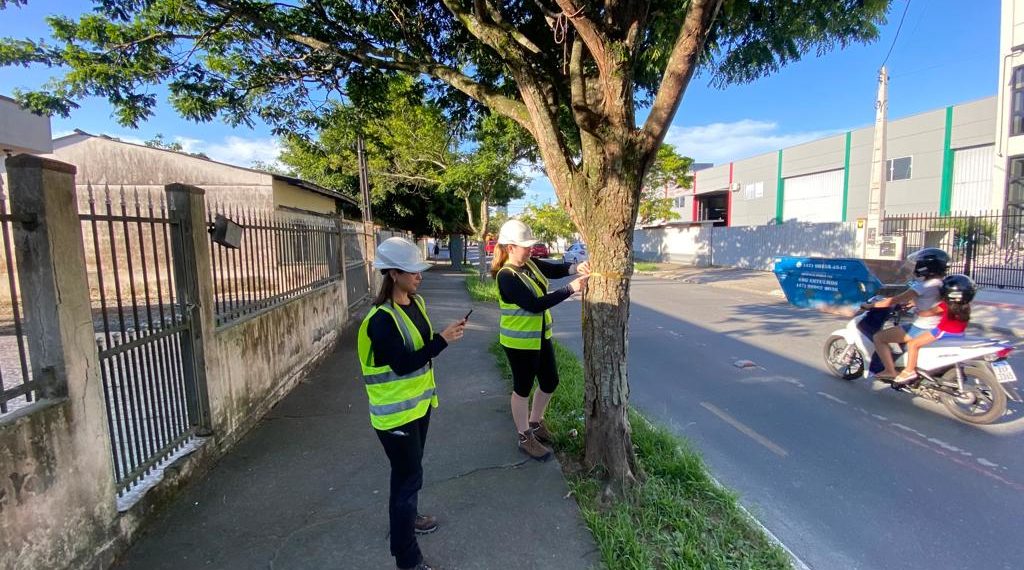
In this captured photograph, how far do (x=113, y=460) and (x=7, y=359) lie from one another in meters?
5.93

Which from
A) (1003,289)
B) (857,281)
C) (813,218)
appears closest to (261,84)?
(857,281)

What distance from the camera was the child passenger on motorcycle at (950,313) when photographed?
15.6 ft

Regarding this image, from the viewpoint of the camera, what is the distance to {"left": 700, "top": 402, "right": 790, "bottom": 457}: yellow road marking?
4.06m

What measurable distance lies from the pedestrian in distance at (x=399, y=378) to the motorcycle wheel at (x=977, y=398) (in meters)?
4.80

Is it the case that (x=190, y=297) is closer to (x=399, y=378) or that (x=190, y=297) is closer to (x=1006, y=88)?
(x=399, y=378)

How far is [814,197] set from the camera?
117ft

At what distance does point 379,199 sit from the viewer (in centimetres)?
2245

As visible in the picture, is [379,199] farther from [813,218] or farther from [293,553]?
[813,218]

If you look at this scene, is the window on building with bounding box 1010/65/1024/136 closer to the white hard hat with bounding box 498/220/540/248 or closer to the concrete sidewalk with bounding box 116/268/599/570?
the concrete sidewalk with bounding box 116/268/599/570

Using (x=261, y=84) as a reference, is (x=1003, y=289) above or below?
below

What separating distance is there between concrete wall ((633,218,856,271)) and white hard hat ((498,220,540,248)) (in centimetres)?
1181

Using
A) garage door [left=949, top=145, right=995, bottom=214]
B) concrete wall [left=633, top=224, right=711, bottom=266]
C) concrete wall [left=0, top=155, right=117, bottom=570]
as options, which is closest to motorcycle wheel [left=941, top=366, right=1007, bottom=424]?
concrete wall [left=0, top=155, right=117, bottom=570]

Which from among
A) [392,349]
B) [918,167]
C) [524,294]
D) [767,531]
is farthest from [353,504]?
[918,167]

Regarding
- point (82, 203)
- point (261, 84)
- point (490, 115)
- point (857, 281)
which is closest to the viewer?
point (261, 84)
